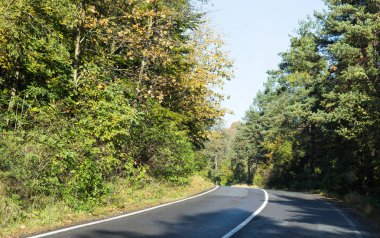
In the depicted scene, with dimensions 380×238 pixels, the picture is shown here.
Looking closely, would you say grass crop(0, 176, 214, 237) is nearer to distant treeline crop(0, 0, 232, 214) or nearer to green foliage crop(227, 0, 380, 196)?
distant treeline crop(0, 0, 232, 214)

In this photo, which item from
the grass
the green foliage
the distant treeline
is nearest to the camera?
the grass

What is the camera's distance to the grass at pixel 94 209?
326 inches

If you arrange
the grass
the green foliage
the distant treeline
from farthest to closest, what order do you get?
1. the green foliage
2. the distant treeline
3. the grass

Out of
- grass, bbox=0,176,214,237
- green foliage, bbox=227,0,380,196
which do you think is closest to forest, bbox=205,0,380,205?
green foliage, bbox=227,0,380,196

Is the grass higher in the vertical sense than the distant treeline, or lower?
lower

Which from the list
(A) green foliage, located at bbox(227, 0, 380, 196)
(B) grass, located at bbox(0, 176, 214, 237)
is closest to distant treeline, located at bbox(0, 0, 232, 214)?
(B) grass, located at bbox(0, 176, 214, 237)

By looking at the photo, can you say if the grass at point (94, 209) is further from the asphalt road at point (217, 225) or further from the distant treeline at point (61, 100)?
the asphalt road at point (217, 225)

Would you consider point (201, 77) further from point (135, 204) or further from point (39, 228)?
point (39, 228)

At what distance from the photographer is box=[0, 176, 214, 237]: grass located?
8.29 m

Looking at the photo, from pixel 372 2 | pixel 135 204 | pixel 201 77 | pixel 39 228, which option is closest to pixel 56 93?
pixel 135 204

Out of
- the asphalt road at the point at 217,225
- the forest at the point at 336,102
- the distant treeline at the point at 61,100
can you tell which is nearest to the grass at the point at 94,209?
the distant treeline at the point at 61,100

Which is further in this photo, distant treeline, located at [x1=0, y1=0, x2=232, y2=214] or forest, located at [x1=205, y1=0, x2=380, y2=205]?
forest, located at [x1=205, y1=0, x2=380, y2=205]

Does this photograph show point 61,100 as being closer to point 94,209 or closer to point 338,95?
point 94,209

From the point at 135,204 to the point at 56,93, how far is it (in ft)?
15.1
